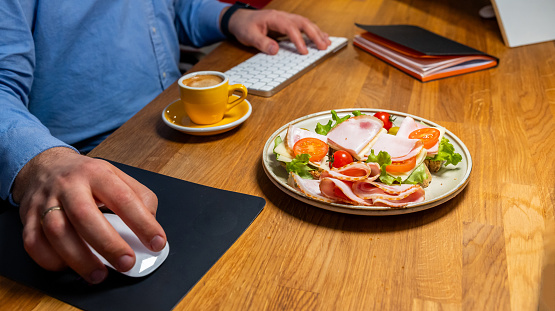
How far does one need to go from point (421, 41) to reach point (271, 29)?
474mm

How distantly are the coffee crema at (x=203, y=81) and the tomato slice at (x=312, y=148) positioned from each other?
0.28m

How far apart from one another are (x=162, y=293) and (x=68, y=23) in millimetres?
854

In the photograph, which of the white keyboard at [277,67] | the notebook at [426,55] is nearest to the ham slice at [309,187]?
the white keyboard at [277,67]

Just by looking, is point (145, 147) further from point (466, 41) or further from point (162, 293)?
point (466, 41)

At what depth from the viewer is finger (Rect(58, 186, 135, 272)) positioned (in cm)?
55

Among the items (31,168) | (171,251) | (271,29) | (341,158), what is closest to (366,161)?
(341,158)

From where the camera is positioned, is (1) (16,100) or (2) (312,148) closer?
(2) (312,148)

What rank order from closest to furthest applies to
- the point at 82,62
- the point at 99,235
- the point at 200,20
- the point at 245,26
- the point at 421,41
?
the point at 99,235
the point at 82,62
the point at 421,41
the point at 245,26
the point at 200,20

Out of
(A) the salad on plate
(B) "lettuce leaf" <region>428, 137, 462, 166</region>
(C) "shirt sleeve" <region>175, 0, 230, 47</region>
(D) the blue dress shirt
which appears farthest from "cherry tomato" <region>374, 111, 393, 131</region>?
(C) "shirt sleeve" <region>175, 0, 230, 47</region>

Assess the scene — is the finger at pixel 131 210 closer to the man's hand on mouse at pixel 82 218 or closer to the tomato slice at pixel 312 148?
the man's hand on mouse at pixel 82 218

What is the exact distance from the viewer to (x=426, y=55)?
119cm

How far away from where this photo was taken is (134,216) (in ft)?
1.90

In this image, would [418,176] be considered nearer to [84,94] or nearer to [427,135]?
[427,135]

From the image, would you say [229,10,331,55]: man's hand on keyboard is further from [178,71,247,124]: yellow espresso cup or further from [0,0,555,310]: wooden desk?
[178,71,247,124]: yellow espresso cup
